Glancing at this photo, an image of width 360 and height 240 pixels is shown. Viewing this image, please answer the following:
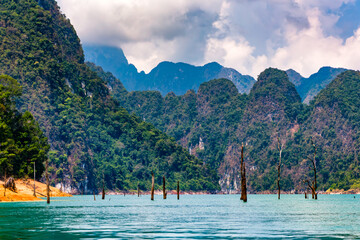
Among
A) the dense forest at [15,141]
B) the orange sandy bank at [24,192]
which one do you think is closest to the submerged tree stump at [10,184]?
the orange sandy bank at [24,192]

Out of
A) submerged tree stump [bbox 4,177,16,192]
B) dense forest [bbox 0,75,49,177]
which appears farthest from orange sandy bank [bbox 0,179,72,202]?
dense forest [bbox 0,75,49,177]

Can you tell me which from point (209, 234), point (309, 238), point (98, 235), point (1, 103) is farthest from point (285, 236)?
point (1, 103)

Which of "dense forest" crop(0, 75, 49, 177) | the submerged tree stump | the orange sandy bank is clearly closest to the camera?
the orange sandy bank

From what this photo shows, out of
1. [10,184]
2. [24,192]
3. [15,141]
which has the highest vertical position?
[15,141]

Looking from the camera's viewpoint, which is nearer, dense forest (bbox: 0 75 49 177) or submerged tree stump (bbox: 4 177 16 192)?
submerged tree stump (bbox: 4 177 16 192)

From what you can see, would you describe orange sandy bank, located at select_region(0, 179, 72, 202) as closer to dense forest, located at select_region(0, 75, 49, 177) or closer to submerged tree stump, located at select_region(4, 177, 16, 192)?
submerged tree stump, located at select_region(4, 177, 16, 192)

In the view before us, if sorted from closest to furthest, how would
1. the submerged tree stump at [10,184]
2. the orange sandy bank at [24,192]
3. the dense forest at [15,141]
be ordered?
1. the orange sandy bank at [24,192]
2. the submerged tree stump at [10,184]
3. the dense forest at [15,141]

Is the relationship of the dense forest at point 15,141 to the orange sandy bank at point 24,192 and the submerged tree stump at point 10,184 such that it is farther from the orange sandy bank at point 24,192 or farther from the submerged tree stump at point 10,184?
the submerged tree stump at point 10,184

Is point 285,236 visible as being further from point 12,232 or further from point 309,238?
point 12,232

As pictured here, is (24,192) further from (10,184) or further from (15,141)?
(15,141)

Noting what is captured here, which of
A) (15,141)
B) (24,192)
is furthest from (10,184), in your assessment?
(15,141)

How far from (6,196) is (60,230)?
67.1m

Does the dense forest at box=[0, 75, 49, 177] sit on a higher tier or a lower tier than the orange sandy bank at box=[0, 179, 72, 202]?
higher

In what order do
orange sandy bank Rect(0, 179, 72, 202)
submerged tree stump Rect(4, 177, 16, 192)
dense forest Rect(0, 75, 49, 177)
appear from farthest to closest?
dense forest Rect(0, 75, 49, 177)
submerged tree stump Rect(4, 177, 16, 192)
orange sandy bank Rect(0, 179, 72, 202)
